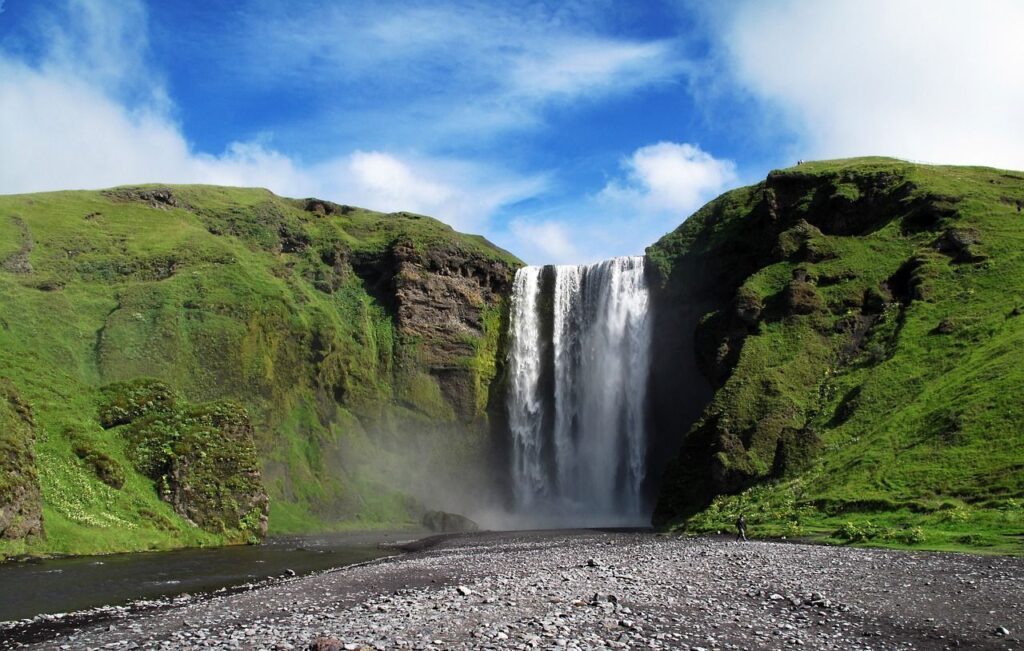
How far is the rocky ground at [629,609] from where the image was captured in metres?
14.0

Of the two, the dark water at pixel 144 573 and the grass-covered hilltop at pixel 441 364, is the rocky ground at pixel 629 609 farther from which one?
the grass-covered hilltop at pixel 441 364

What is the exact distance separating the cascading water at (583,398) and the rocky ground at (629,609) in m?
47.5

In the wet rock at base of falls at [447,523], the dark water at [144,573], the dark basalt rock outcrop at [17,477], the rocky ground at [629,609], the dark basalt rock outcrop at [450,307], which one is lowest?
the wet rock at base of falls at [447,523]

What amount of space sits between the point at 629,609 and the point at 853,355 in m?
44.4

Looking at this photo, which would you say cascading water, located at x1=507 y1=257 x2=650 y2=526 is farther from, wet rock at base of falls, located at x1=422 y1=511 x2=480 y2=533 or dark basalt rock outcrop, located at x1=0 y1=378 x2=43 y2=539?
dark basalt rock outcrop, located at x1=0 y1=378 x2=43 y2=539

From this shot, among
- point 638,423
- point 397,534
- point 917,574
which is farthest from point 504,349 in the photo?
point 917,574

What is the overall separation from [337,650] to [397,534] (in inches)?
1893

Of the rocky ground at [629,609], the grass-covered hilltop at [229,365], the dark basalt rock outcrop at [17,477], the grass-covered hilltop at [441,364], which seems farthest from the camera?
the grass-covered hilltop at [229,365]

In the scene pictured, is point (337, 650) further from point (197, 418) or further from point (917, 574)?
point (197, 418)

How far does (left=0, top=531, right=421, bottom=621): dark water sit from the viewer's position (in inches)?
869

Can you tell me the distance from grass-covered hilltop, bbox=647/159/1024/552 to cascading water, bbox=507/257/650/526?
3.34 m

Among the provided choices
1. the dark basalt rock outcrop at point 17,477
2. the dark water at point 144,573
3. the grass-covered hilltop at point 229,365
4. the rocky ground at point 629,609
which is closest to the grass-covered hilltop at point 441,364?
the dark basalt rock outcrop at point 17,477

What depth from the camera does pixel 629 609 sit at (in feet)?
54.2

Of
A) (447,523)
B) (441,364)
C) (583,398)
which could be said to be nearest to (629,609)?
(447,523)
